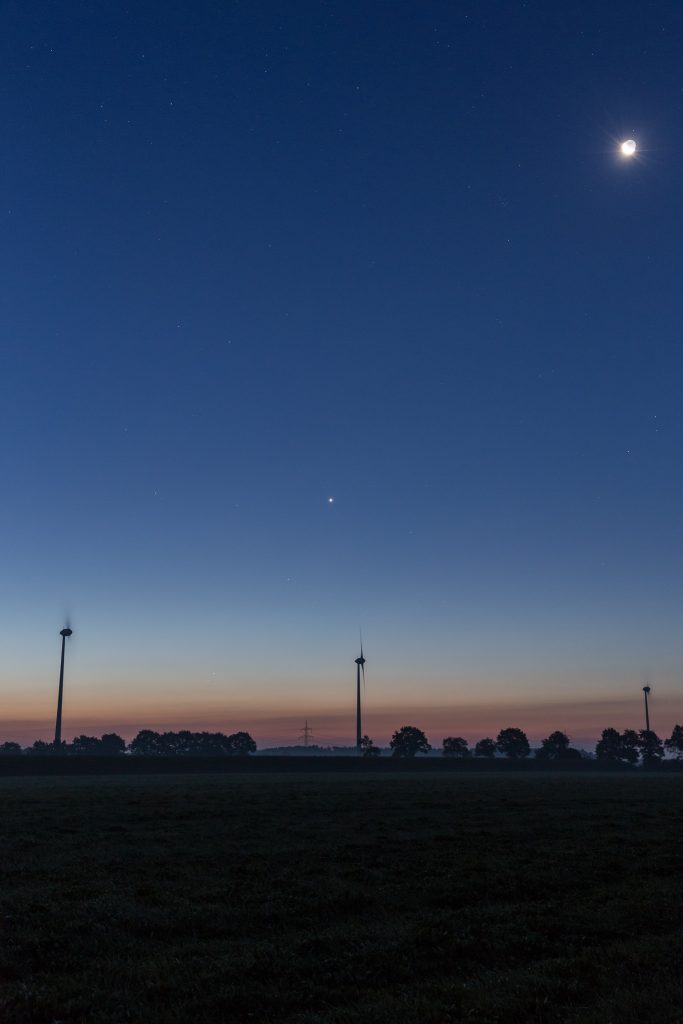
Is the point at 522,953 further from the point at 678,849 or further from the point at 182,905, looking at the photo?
the point at 678,849

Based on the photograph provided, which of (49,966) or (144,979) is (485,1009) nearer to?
(144,979)

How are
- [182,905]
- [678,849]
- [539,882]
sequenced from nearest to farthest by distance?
[182,905] < [539,882] < [678,849]

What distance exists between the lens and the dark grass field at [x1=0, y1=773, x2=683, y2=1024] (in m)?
15.1

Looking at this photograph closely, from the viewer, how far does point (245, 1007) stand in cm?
1518

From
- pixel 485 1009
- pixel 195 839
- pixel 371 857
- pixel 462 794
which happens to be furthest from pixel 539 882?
pixel 462 794

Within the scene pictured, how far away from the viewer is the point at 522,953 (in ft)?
59.8

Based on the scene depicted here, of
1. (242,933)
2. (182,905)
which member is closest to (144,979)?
(242,933)

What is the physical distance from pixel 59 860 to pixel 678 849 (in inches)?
1009

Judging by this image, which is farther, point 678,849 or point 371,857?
point 678,849

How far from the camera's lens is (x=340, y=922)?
21.4 meters

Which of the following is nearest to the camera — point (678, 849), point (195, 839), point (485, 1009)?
point (485, 1009)

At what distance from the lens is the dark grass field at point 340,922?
15.1 meters

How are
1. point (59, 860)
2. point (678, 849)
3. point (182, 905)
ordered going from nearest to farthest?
point (182, 905)
point (59, 860)
point (678, 849)

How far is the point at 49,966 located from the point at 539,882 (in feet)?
51.5
